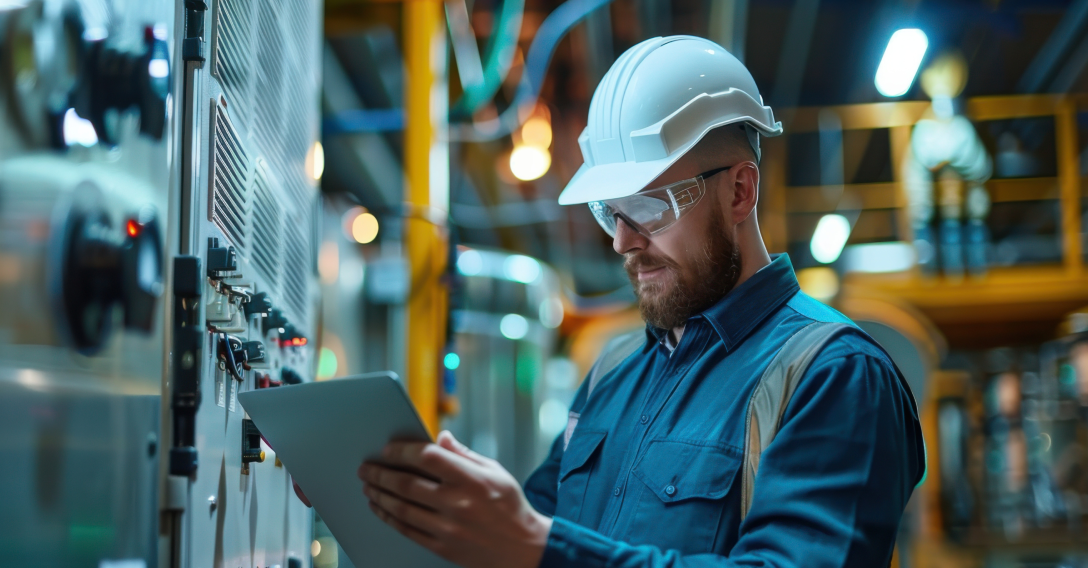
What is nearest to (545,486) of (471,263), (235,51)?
(235,51)

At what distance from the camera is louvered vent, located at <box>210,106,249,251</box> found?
141 centimetres

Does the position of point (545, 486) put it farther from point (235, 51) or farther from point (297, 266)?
point (235, 51)

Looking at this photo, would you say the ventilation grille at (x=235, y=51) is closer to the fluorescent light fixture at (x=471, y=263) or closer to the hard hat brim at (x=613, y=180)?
the hard hat brim at (x=613, y=180)

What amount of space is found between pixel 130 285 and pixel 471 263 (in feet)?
20.9

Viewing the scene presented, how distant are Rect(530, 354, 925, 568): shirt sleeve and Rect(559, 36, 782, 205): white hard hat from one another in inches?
20.4

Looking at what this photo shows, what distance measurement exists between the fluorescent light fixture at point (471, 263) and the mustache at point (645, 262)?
222 inches

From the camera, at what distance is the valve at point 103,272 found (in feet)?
3.32

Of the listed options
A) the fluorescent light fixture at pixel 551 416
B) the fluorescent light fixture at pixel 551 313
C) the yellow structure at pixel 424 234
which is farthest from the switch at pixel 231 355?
the fluorescent light fixture at pixel 551 416

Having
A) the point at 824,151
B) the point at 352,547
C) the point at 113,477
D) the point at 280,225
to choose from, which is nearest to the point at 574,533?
the point at 352,547

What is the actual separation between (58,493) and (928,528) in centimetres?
683

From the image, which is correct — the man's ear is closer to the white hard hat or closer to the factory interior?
the white hard hat

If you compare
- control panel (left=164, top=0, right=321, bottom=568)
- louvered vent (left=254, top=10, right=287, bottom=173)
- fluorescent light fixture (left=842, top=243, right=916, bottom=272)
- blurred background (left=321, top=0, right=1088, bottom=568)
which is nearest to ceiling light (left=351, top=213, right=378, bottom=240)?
blurred background (left=321, top=0, right=1088, bottom=568)

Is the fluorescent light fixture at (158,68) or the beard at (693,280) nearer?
the fluorescent light fixture at (158,68)

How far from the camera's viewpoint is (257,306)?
5.35 ft
